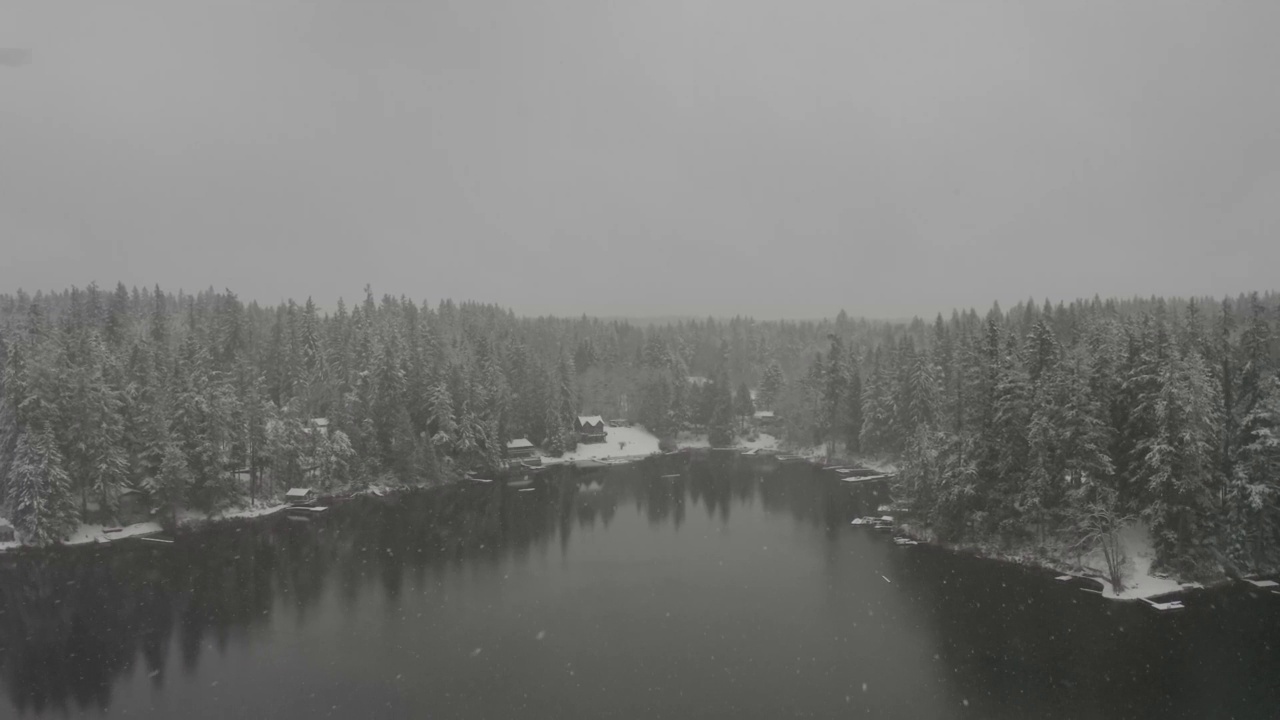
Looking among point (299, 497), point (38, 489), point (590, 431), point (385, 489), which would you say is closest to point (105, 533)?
point (38, 489)

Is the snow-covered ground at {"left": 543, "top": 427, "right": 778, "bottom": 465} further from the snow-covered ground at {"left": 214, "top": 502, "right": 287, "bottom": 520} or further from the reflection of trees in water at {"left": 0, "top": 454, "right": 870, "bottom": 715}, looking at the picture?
the snow-covered ground at {"left": 214, "top": 502, "right": 287, "bottom": 520}

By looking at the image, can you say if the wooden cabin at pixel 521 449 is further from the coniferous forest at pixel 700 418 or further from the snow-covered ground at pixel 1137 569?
the snow-covered ground at pixel 1137 569

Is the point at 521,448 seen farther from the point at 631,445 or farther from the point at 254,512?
the point at 254,512

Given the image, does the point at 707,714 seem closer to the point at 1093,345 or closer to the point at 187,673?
the point at 187,673

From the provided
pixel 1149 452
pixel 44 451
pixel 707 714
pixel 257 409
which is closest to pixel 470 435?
pixel 257 409

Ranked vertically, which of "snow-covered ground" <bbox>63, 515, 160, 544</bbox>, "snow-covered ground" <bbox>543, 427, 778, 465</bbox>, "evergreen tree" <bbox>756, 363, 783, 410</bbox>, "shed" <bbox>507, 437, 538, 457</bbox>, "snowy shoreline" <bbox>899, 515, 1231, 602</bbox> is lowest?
"snowy shoreline" <bbox>899, 515, 1231, 602</bbox>

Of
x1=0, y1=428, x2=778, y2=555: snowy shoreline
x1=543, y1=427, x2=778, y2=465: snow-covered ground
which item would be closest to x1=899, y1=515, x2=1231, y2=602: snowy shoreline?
x1=0, y1=428, x2=778, y2=555: snowy shoreline

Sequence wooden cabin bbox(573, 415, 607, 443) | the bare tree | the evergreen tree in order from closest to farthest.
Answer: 1. the bare tree
2. wooden cabin bbox(573, 415, 607, 443)
3. the evergreen tree
